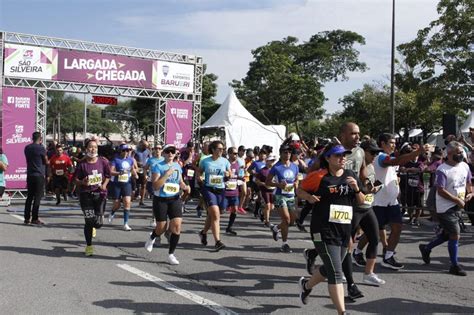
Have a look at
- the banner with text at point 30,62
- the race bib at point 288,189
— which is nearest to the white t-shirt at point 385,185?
the race bib at point 288,189

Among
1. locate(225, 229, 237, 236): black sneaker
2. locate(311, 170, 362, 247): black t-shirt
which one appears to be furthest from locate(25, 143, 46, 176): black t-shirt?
locate(311, 170, 362, 247): black t-shirt

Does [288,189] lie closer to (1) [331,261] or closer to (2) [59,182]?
(1) [331,261]

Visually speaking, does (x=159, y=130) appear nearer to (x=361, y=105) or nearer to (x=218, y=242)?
(x=218, y=242)

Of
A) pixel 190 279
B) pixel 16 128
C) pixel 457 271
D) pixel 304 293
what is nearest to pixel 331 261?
pixel 304 293

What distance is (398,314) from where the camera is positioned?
5484 millimetres

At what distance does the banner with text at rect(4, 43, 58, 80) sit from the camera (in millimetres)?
17797

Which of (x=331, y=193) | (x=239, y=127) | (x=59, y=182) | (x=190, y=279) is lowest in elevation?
(x=190, y=279)

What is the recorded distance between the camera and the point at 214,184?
912cm

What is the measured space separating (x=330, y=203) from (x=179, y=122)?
17355mm

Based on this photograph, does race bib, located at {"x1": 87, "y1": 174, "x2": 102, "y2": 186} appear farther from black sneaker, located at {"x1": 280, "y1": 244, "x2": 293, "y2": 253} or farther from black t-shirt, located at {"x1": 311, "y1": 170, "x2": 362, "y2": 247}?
black t-shirt, located at {"x1": 311, "y1": 170, "x2": 362, "y2": 247}

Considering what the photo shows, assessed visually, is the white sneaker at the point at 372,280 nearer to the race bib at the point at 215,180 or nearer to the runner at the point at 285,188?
the runner at the point at 285,188

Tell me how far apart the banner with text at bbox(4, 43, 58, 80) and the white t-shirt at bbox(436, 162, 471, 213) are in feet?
49.3

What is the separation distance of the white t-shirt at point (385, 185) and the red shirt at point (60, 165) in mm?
11724

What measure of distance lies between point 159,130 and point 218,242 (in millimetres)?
13801
